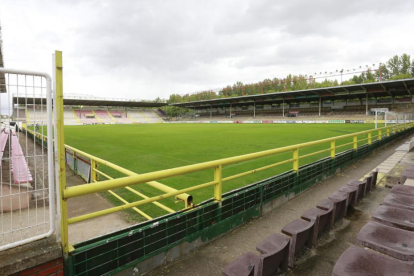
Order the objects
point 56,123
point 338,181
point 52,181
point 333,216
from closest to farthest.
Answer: point 56,123 → point 52,181 → point 333,216 → point 338,181

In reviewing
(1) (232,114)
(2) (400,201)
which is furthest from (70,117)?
(2) (400,201)

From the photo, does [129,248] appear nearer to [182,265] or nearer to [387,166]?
[182,265]

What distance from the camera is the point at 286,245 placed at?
227cm

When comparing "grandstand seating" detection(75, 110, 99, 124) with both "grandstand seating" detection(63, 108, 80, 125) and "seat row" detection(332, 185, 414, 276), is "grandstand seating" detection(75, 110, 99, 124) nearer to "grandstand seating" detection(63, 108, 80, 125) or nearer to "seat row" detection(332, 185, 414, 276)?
"grandstand seating" detection(63, 108, 80, 125)

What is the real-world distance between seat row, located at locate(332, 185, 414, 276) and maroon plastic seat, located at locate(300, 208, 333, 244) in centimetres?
50

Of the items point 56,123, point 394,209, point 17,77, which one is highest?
point 17,77

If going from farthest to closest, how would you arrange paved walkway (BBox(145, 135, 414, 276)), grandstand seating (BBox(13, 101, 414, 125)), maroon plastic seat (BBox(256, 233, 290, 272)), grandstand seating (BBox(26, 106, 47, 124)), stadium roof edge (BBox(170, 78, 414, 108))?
grandstand seating (BBox(13, 101, 414, 125))
stadium roof edge (BBox(170, 78, 414, 108))
paved walkway (BBox(145, 135, 414, 276))
maroon plastic seat (BBox(256, 233, 290, 272))
grandstand seating (BBox(26, 106, 47, 124))

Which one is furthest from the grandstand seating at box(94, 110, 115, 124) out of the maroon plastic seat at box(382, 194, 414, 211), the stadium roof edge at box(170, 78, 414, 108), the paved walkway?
the maroon plastic seat at box(382, 194, 414, 211)

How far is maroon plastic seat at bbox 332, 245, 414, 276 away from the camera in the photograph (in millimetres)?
1780

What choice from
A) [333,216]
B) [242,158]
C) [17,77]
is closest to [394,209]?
[333,216]

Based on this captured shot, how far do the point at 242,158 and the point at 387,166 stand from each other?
6.30 m

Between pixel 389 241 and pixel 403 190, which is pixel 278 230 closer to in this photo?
pixel 389 241

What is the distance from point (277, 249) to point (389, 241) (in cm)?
103

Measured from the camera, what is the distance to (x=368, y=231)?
2.38m
